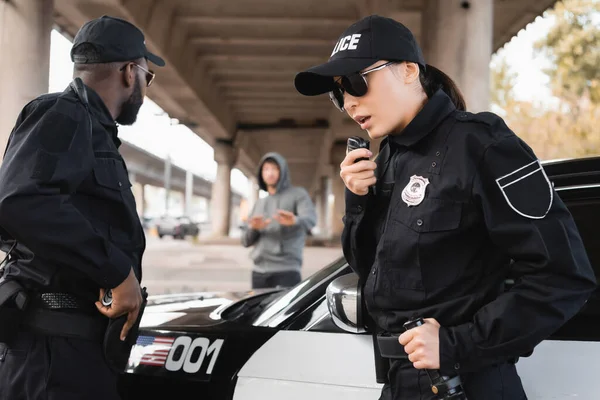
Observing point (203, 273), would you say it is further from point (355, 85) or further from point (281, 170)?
point (355, 85)

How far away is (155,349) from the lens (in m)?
2.43

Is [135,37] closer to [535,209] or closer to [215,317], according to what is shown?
[215,317]

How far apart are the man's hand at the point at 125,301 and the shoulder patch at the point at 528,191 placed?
119cm

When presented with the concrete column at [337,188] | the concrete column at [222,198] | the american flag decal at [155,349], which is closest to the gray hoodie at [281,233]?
the american flag decal at [155,349]

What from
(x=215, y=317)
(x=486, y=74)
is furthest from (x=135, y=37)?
(x=486, y=74)

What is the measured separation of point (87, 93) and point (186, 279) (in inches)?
422

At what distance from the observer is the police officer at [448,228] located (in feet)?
4.45

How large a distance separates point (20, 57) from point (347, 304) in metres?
6.43

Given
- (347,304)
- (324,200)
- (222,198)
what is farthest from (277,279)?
(324,200)

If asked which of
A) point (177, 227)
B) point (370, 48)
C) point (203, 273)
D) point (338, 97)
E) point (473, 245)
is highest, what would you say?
point (370, 48)

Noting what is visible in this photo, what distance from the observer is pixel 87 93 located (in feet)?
6.95

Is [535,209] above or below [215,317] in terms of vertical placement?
above

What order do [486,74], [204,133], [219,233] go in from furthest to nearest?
[219,233] < [204,133] < [486,74]

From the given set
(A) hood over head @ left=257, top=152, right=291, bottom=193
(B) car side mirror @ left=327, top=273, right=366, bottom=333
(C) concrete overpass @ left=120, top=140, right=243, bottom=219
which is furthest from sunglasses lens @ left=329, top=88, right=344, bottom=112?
(C) concrete overpass @ left=120, top=140, right=243, bottom=219
